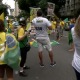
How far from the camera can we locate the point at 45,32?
962cm

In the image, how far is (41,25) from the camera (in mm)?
9453

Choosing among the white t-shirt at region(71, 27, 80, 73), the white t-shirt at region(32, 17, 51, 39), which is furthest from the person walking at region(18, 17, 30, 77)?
the white t-shirt at region(71, 27, 80, 73)

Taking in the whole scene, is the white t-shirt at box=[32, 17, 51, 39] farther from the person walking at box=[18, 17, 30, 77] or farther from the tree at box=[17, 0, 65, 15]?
the tree at box=[17, 0, 65, 15]

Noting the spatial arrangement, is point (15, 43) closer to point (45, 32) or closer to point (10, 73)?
point (10, 73)

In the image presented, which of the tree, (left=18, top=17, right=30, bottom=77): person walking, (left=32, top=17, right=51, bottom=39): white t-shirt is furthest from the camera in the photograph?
the tree

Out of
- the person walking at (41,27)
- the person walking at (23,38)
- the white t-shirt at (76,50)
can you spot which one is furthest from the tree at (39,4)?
the white t-shirt at (76,50)

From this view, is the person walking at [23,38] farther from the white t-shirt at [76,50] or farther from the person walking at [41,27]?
the white t-shirt at [76,50]

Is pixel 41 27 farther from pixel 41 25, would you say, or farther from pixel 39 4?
pixel 39 4

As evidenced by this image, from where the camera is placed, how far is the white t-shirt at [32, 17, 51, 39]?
9.42 m

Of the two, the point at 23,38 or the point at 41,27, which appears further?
the point at 41,27

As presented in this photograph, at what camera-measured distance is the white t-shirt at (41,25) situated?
9422 millimetres

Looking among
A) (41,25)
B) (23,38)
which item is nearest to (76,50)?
(23,38)

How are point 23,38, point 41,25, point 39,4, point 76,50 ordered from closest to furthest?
point 76,50 < point 23,38 < point 41,25 < point 39,4

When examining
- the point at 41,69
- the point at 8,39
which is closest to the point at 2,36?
the point at 8,39
